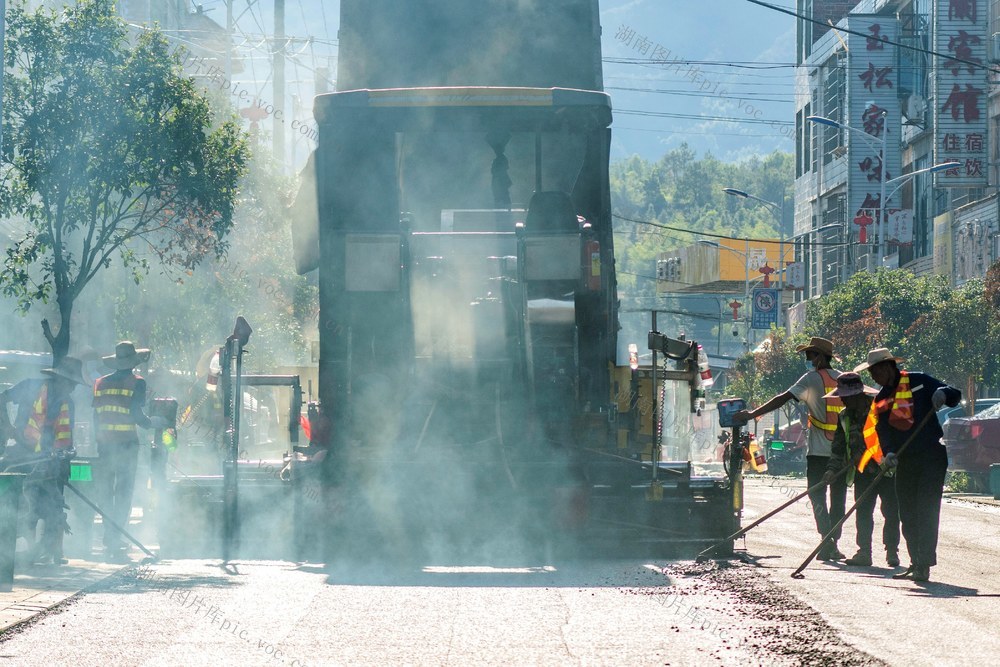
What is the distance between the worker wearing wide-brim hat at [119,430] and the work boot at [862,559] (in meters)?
6.14

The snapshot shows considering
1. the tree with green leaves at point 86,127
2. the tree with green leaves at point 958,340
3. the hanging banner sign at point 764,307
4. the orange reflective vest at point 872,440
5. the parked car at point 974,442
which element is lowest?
the parked car at point 974,442

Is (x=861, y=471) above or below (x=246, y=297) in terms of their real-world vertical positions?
below

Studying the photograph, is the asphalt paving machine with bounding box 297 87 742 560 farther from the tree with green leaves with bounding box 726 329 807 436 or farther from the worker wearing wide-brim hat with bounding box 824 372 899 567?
the tree with green leaves with bounding box 726 329 807 436

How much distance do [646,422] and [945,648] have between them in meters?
6.96

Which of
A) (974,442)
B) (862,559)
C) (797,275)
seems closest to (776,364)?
(797,275)

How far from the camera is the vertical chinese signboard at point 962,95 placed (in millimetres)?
39250

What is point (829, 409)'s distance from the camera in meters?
12.2

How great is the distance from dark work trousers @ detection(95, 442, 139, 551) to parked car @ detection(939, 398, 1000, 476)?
554 inches

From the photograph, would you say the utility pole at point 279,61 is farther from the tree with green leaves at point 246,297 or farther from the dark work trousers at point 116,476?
the dark work trousers at point 116,476

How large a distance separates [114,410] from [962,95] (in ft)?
105

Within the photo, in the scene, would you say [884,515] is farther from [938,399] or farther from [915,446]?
[938,399]

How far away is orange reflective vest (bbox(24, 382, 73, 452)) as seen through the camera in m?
12.4

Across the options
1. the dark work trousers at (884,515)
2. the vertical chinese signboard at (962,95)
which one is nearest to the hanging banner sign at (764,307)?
the vertical chinese signboard at (962,95)

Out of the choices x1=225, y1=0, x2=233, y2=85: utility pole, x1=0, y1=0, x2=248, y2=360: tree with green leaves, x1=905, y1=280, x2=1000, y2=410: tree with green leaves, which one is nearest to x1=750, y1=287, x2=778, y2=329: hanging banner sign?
x1=905, y1=280, x2=1000, y2=410: tree with green leaves
